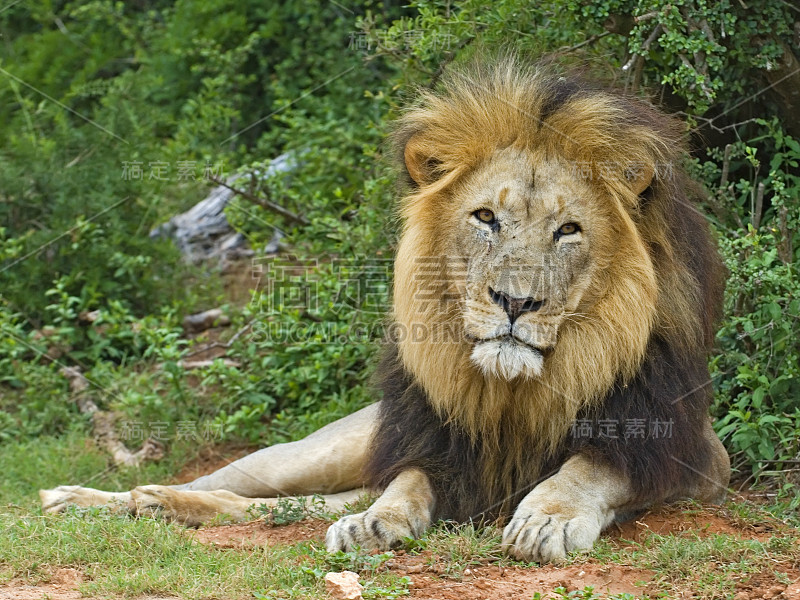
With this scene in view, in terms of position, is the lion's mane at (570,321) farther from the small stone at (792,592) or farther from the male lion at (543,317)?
the small stone at (792,592)

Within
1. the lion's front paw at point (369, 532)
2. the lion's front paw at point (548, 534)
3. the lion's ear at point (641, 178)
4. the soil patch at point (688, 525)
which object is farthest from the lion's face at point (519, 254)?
the soil patch at point (688, 525)

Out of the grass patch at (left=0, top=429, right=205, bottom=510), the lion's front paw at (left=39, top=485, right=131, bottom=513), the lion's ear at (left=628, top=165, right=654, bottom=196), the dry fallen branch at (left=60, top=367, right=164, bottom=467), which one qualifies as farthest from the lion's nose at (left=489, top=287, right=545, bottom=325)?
the dry fallen branch at (left=60, top=367, right=164, bottom=467)

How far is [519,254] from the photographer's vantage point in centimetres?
381

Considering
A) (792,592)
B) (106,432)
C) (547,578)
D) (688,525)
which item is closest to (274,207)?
(106,432)

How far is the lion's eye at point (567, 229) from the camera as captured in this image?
3895 millimetres

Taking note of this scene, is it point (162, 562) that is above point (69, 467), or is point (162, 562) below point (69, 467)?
above

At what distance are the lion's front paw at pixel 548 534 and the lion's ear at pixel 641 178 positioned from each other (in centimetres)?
118

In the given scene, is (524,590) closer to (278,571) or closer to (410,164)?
(278,571)

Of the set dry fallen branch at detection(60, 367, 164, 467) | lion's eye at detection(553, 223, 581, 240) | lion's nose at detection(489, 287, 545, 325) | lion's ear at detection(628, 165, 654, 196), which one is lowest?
dry fallen branch at detection(60, 367, 164, 467)

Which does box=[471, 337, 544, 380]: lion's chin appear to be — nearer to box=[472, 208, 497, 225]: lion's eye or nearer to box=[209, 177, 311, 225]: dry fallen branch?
box=[472, 208, 497, 225]: lion's eye

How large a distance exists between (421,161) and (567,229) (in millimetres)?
687

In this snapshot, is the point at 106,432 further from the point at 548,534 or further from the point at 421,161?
the point at 548,534

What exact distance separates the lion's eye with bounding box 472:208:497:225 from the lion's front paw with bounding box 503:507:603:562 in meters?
1.02

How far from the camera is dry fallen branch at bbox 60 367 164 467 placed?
6.19 metres
